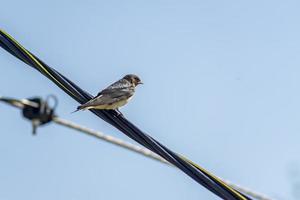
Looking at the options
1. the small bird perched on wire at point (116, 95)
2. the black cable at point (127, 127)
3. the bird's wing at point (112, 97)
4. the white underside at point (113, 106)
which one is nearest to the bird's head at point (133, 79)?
the small bird perched on wire at point (116, 95)

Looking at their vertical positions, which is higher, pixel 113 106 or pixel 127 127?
pixel 113 106

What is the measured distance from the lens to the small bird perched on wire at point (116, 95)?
13.8m

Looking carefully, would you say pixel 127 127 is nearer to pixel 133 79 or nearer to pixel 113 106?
pixel 113 106

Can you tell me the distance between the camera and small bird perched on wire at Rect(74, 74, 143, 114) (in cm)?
1379

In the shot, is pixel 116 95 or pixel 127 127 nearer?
pixel 127 127

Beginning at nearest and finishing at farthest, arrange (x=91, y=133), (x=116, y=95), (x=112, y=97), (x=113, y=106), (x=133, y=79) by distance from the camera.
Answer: (x=91, y=133)
(x=113, y=106)
(x=112, y=97)
(x=116, y=95)
(x=133, y=79)

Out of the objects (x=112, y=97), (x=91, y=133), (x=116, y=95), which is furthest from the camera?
(x=116, y=95)

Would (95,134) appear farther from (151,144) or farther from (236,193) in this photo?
(236,193)

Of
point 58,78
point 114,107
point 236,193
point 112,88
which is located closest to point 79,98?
point 58,78

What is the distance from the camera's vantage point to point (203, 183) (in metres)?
10.3

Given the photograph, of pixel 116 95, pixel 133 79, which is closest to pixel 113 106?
pixel 116 95

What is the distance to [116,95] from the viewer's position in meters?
15.6

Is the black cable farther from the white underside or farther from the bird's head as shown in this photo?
the bird's head

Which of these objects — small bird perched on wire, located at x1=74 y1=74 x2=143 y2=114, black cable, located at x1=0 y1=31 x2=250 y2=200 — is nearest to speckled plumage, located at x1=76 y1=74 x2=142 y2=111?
small bird perched on wire, located at x1=74 y1=74 x2=143 y2=114
